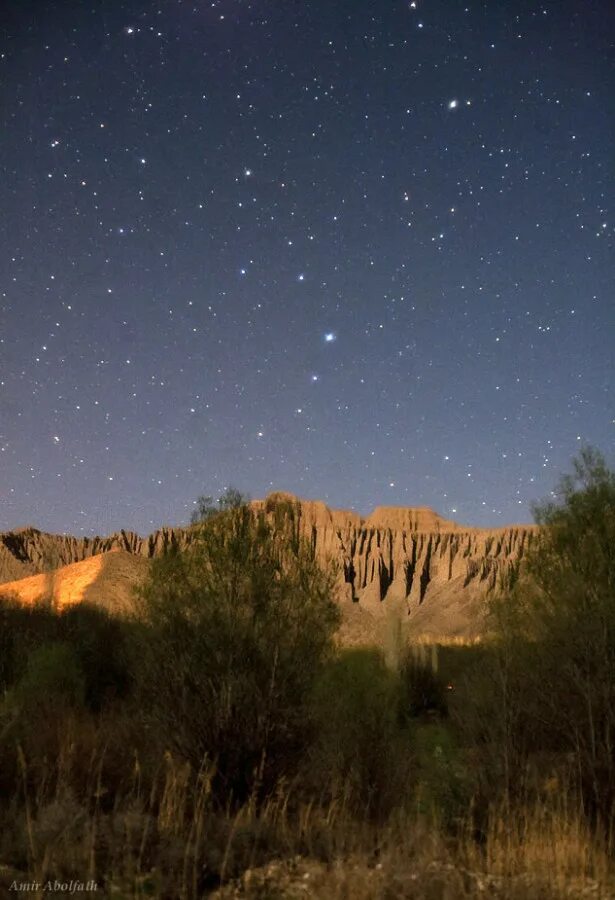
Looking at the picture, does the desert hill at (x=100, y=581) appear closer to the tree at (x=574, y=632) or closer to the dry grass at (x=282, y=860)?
the tree at (x=574, y=632)

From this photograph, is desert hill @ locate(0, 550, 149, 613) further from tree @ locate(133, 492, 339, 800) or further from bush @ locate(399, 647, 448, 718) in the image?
tree @ locate(133, 492, 339, 800)

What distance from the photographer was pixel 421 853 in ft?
20.0

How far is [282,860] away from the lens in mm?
6016

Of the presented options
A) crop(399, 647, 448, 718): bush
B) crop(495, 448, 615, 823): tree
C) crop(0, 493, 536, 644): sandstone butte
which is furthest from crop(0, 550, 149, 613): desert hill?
crop(495, 448, 615, 823): tree

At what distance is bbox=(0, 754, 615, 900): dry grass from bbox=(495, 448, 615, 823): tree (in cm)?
204

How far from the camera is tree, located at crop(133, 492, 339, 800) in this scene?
30.8ft

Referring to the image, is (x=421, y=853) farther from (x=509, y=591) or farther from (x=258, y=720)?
(x=509, y=591)

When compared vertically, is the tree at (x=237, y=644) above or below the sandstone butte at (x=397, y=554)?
below

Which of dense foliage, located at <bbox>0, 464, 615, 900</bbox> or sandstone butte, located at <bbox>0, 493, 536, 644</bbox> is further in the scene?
sandstone butte, located at <bbox>0, 493, 536, 644</bbox>

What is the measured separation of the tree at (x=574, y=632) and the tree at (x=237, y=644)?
3226mm

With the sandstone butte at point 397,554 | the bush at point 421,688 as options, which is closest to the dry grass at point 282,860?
the bush at point 421,688

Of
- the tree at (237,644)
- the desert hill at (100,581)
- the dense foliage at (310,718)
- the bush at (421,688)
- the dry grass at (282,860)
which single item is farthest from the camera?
the desert hill at (100,581)

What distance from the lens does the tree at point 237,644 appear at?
9.38 meters

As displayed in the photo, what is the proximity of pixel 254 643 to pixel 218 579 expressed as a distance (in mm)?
1255
